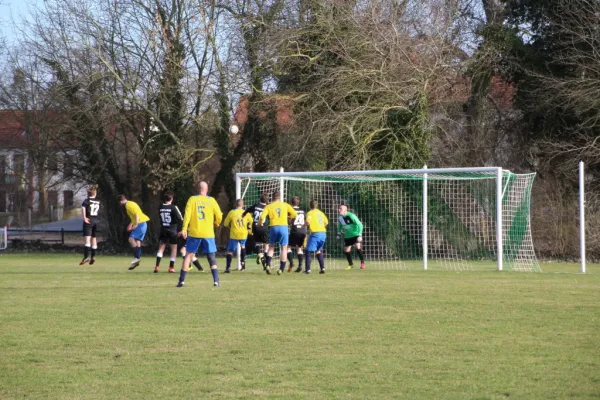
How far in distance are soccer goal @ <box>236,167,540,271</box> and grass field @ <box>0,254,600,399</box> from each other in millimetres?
7166

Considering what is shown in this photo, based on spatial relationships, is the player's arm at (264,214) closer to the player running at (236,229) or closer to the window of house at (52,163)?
the player running at (236,229)

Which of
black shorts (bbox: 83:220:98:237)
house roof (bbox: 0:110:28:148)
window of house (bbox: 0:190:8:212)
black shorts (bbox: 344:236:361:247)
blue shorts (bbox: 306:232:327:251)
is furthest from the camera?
window of house (bbox: 0:190:8:212)

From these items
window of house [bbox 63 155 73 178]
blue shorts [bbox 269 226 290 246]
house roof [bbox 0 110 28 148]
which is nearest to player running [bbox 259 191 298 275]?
blue shorts [bbox 269 226 290 246]

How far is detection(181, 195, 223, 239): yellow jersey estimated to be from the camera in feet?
49.5

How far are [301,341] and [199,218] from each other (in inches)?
254

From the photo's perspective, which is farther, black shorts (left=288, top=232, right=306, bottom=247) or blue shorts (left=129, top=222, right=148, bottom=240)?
blue shorts (left=129, top=222, right=148, bottom=240)

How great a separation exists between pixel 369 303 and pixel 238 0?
22.0 m

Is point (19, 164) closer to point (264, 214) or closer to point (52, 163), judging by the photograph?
point (52, 163)

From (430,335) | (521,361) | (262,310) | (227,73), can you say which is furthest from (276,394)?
(227,73)

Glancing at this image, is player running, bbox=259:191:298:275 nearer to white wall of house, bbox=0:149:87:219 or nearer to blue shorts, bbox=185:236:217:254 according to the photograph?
blue shorts, bbox=185:236:217:254

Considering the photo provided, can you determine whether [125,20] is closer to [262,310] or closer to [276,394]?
[262,310]

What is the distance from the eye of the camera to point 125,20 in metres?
32.7

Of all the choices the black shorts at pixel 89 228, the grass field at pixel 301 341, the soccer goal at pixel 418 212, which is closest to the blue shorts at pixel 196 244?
the grass field at pixel 301 341

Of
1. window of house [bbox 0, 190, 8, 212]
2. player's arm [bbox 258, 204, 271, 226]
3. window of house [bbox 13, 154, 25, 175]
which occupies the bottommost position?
player's arm [bbox 258, 204, 271, 226]
